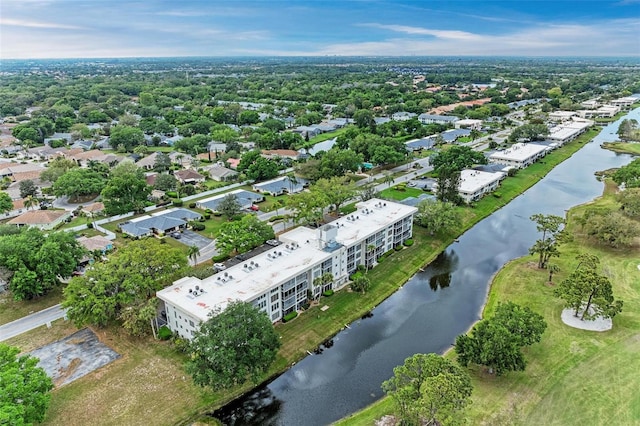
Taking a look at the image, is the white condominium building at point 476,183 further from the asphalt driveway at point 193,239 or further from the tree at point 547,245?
the asphalt driveway at point 193,239

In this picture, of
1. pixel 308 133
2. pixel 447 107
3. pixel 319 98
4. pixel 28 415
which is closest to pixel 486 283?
pixel 28 415

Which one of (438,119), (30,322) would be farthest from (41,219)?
(438,119)

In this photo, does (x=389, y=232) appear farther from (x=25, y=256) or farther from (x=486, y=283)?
(x=25, y=256)

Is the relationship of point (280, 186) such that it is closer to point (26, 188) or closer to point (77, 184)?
point (77, 184)

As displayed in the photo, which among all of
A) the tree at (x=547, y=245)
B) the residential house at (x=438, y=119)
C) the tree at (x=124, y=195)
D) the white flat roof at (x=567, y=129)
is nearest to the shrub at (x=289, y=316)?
the tree at (x=547, y=245)

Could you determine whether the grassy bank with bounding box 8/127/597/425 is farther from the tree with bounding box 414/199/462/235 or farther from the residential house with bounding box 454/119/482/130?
the residential house with bounding box 454/119/482/130

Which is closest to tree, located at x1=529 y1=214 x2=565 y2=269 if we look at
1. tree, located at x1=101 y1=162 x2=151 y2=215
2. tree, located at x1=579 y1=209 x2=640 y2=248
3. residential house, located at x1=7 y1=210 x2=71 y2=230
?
tree, located at x1=579 y1=209 x2=640 y2=248
